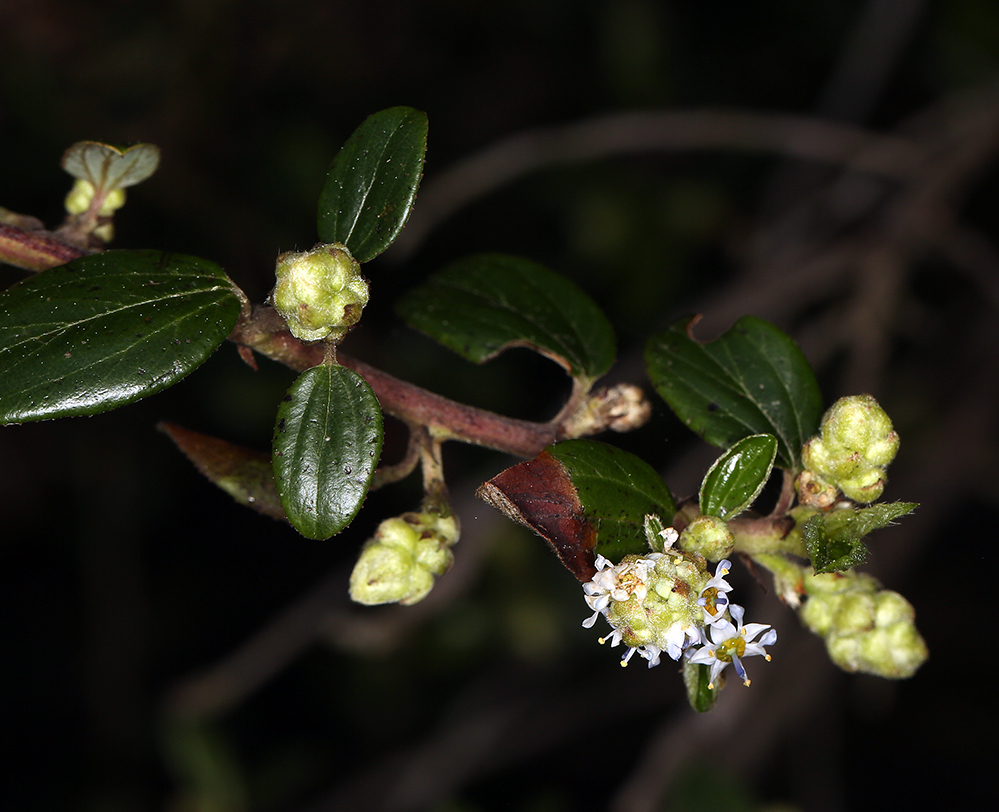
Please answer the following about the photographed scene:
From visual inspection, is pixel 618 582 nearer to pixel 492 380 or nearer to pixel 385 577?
pixel 385 577

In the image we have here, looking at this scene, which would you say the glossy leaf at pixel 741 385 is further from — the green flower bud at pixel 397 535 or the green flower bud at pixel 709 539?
the green flower bud at pixel 397 535

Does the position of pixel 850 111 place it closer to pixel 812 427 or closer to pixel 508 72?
pixel 508 72

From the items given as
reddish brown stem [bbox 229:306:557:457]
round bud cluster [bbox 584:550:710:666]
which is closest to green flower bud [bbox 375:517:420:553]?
reddish brown stem [bbox 229:306:557:457]

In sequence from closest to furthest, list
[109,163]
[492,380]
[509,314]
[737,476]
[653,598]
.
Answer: [653,598], [737,476], [109,163], [509,314], [492,380]

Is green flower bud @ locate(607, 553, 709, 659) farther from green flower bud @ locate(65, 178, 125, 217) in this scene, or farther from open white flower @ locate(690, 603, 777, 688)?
green flower bud @ locate(65, 178, 125, 217)

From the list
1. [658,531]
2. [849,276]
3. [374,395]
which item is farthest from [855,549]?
[849,276]

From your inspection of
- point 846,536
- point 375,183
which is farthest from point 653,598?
point 375,183
